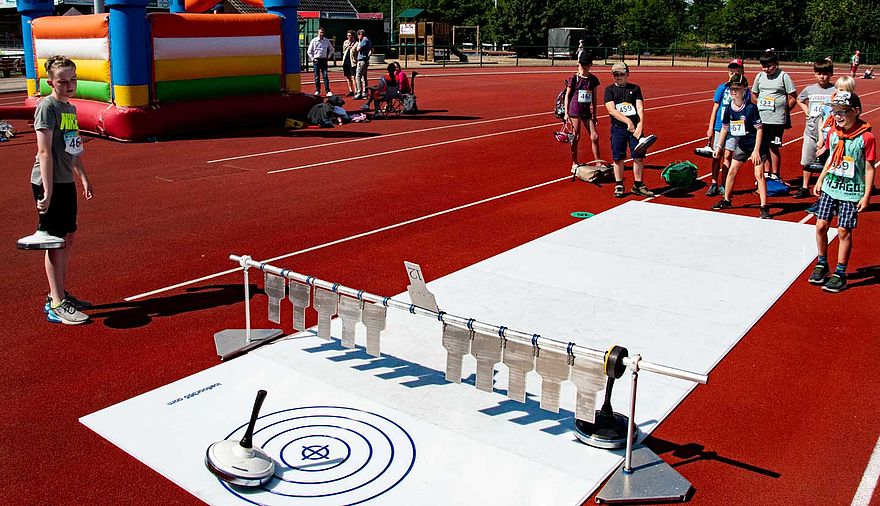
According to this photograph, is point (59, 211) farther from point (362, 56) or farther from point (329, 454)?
point (362, 56)

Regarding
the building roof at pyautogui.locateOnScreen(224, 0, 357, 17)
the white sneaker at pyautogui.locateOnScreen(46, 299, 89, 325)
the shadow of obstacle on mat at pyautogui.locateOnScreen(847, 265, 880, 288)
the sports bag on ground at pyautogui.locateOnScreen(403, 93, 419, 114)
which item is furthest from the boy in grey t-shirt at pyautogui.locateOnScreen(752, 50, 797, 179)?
the building roof at pyautogui.locateOnScreen(224, 0, 357, 17)

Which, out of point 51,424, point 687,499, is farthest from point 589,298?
point 51,424

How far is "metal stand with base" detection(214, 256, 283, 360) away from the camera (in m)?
6.30

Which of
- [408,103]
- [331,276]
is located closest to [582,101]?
[331,276]

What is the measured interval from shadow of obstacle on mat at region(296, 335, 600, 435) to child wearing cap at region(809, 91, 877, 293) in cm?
393

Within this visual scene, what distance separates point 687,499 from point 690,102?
25.2m

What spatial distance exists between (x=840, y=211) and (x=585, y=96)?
227 inches

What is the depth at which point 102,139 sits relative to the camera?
680 inches

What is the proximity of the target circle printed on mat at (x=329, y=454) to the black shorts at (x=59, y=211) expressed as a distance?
295 centimetres

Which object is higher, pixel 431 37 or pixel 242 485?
pixel 431 37

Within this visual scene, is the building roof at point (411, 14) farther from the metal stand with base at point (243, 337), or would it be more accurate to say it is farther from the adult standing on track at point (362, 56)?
the metal stand with base at point (243, 337)

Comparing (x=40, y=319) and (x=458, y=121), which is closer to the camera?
(x=40, y=319)

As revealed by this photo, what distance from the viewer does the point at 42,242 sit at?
266 inches

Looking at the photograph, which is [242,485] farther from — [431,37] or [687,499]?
[431,37]
